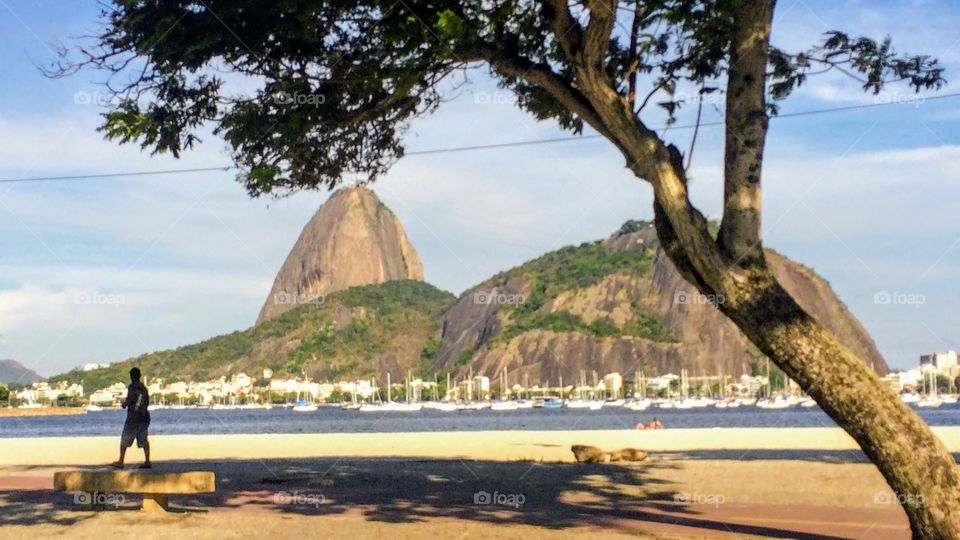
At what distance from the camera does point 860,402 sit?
8.75 metres

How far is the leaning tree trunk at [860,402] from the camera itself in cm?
851

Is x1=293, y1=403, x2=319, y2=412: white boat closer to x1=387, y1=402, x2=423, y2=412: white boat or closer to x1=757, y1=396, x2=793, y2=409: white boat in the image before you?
x1=387, y1=402, x2=423, y2=412: white boat

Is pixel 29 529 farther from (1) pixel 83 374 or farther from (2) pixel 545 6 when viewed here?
(1) pixel 83 374

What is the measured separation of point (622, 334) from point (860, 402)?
565 ft

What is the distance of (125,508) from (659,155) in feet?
22.3

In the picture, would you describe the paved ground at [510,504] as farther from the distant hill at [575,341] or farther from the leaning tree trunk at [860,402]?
the distant hill at [575,341]

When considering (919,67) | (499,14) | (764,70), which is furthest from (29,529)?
(919,67)

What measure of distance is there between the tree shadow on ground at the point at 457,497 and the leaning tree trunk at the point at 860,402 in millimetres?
1482

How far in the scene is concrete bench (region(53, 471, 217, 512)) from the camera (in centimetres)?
1075

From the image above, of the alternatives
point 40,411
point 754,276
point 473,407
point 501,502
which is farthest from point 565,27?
point 40,411

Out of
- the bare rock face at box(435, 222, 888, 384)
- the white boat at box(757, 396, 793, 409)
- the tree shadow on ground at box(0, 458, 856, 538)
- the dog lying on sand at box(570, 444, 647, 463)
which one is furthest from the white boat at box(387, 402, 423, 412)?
the tree shadow on ground at box(0, 458, 856, 538)

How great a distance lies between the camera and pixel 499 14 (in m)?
10.6

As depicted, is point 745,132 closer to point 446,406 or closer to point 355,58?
point 355,58

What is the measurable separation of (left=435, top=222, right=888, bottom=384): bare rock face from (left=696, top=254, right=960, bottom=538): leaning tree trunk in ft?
510
